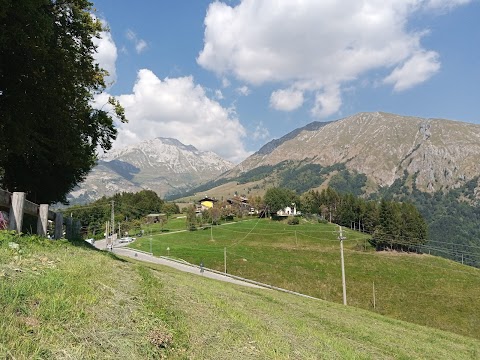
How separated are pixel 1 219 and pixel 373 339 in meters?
12.6

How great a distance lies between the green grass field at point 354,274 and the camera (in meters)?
60.2

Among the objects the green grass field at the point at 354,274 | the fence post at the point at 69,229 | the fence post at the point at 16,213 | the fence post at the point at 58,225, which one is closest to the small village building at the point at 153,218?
the green grass field at the point at 354,274

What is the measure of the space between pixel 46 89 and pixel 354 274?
78404 mm

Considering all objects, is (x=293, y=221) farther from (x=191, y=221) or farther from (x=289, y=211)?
(x=191, y=221)

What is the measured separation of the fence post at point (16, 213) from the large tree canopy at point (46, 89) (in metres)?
7.89

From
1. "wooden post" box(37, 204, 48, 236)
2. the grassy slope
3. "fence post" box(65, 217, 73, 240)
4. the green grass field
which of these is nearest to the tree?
the green grass field

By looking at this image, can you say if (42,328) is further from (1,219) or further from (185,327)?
(1,219)

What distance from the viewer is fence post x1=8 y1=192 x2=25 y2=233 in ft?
33.5

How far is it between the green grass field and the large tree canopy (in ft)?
176

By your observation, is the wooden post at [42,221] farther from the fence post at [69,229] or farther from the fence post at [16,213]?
the fence post at [69,229]

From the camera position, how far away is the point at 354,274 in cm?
8238

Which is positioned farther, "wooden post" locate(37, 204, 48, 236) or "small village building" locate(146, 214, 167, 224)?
"small village building" locate(146, 214, 167, 224)

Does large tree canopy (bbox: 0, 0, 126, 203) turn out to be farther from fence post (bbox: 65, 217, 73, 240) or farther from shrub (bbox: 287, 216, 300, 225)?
shrub (bbox: 287, 216, 300, 225)

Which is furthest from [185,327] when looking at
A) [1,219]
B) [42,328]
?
[1,219]
